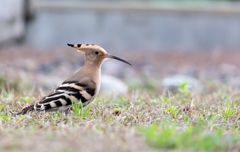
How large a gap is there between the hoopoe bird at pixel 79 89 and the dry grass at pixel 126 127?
99mm

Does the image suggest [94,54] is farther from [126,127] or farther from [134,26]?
[134,26]

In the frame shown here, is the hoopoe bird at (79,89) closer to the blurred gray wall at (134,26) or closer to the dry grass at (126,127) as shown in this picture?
the dry grass at (126,127)

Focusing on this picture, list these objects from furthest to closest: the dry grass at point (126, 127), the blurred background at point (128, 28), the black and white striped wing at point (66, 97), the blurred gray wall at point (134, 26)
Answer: the blurred gray wall at point (134, 26) → the blurred background at point (128, 28) → the black and white striped wing at point (66, 97) → the dry grass at point (126, 127)

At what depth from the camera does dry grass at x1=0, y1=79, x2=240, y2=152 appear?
2.13 metres

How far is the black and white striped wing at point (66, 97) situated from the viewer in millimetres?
2984

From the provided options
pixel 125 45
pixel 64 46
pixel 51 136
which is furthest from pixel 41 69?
pixel 51 136

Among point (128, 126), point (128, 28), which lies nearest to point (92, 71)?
point (128, 126)

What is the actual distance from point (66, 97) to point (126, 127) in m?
0.64

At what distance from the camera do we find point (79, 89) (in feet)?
10.3

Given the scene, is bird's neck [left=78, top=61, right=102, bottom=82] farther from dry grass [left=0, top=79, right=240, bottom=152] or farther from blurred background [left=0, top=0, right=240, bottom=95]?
blurred background [left=0, top=0, right=240, bottom=95]

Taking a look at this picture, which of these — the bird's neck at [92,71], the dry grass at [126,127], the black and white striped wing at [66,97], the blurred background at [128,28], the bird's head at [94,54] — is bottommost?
the dry grass at [126,127]

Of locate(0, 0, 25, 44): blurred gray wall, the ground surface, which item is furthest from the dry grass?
locate(0, 0, 25, 44): blurred gray wall

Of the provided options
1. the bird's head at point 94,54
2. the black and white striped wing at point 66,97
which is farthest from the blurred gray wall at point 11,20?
the black and white striped wing at point 66,97

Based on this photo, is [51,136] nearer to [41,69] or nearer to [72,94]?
[72,94]
